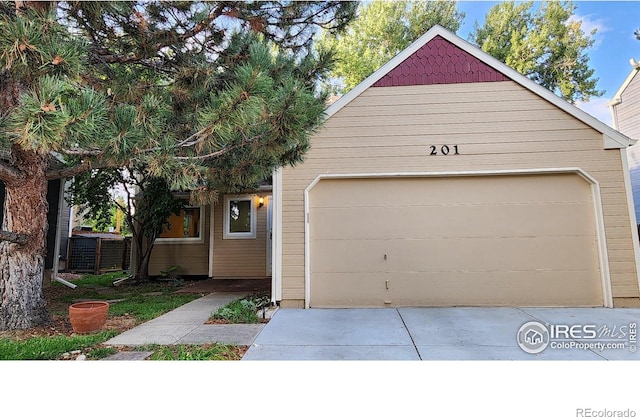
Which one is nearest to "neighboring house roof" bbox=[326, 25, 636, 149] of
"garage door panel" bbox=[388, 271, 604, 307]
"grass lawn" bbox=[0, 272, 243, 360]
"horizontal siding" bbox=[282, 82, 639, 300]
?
"horizontal siding" bbox=[282, 82, 639, 300]

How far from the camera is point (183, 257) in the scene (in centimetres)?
929

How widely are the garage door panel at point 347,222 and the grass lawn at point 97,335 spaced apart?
245 centimetres

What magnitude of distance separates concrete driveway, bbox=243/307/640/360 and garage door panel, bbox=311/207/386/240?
1.18m

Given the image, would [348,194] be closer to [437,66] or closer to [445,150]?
[445,150]

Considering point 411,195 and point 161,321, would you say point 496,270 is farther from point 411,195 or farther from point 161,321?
point 161,321

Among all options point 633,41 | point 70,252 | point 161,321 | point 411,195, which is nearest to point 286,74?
point 411,195

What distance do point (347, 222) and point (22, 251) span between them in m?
4.39

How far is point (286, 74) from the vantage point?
3.78 meters

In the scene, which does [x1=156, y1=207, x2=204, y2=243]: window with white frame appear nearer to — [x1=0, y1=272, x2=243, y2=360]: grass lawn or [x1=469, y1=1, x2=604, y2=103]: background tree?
[x1=0, y1=272, x2=243, y2=360]: grass lawn

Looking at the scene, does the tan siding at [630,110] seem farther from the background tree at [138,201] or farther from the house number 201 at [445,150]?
the background tree at [138,201]

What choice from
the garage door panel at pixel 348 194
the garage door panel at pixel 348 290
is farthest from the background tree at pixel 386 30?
the garage door panel at pixel 348 290

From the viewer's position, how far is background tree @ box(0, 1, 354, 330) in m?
2.44

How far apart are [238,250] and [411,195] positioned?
5450mm
